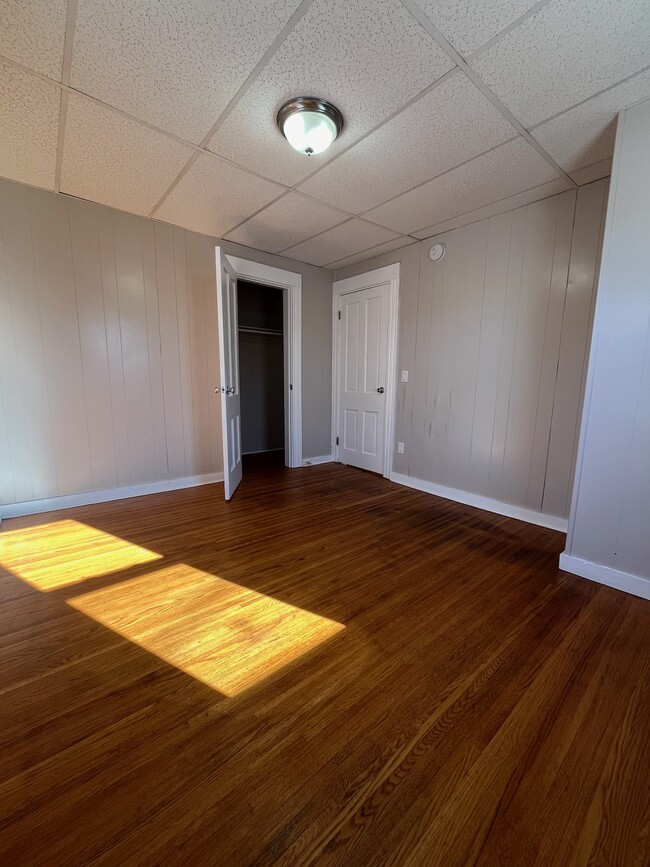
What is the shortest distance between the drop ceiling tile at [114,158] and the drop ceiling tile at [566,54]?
167 centimetres

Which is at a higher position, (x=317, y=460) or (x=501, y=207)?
(x=501, y=207)

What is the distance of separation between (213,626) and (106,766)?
1.85ft

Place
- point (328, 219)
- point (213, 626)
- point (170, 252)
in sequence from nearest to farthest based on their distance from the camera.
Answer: point (213, 626), point (328, 219), point (170, 252)

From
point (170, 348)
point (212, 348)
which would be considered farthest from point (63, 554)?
point (212, 348)

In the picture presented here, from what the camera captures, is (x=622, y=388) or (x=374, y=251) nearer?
(x=622, y=388)

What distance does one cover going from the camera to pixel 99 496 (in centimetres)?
295

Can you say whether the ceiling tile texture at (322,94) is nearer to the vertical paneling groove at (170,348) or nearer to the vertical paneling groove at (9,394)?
the vertical paneling groove at (170,348)

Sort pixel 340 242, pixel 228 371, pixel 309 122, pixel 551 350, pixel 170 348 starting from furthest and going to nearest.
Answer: pixel 340 242 < pixel 170 348 < pixel 228 371 < pixel 551 350 < pixel 309 122

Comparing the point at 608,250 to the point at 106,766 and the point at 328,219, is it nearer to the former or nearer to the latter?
the point at 328,219

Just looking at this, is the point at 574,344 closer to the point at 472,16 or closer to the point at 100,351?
the point at 472,16

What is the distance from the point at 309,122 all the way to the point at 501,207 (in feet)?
5.48

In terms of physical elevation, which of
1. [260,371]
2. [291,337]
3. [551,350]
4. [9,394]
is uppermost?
[291,337]

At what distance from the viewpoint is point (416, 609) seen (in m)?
1.62

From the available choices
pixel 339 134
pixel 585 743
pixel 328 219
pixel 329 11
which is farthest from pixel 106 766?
pixel 328 219
